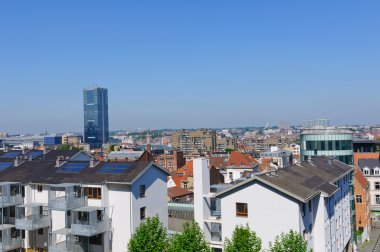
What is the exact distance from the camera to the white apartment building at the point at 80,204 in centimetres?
3944

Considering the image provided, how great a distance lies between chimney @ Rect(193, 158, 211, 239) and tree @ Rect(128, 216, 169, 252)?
4.63 metres

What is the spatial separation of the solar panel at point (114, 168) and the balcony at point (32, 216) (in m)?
6.79

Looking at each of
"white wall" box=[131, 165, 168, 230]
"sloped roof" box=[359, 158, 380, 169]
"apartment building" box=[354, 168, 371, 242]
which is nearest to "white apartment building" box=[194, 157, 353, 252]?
"white wall" box=[131, 165, 168, 230]

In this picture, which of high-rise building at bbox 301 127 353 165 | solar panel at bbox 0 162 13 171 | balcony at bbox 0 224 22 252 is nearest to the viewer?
balcony at bbox 0 224 22 252

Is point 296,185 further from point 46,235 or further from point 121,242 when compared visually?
point 46,235

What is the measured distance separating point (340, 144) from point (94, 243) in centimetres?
3879

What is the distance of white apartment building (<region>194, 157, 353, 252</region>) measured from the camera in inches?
1345

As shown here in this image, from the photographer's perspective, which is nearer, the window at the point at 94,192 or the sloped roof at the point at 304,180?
the sloped roof at the point at 304,180

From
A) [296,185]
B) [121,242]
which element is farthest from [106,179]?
[296,185]

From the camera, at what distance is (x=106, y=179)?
132 feet

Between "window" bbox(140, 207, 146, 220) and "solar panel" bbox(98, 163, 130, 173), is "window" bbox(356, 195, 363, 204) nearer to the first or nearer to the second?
"window" bbox(140, 207, 146, 220)

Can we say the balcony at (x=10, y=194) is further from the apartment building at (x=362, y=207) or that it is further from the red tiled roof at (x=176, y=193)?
the apartment building at (x=362, y=207)

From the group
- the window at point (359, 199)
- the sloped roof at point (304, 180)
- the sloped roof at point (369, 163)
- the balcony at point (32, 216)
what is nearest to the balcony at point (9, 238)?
the balcony at point (32, 216)

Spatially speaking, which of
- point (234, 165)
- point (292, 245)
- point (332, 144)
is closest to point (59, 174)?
point (292, 245)
